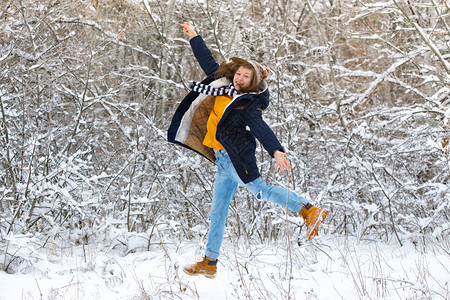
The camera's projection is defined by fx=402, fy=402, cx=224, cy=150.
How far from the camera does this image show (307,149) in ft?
18.7


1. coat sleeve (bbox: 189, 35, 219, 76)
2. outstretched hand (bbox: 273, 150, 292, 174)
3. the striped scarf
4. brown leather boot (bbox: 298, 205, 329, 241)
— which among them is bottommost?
brown leather boot (bbox: 298, 205, 329, 241)

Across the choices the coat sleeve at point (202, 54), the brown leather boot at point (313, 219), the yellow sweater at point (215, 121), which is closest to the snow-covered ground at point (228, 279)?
the brown leather boot at point (313, 219)

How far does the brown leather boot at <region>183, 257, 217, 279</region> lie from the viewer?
278 cm

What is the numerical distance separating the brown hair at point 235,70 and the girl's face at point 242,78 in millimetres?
19

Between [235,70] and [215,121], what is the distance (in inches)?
14.8

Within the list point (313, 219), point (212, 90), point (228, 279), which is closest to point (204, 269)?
point (228, 279)

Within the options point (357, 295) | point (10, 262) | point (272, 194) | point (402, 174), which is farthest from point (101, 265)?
point (402, 174)

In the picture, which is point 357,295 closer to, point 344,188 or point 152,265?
point 152,265

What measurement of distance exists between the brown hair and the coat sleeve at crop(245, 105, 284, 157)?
0.14 meters

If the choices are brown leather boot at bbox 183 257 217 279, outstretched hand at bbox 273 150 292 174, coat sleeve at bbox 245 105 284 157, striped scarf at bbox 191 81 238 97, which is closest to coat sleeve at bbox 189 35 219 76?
striped scarf at bbox 191 81 238 97

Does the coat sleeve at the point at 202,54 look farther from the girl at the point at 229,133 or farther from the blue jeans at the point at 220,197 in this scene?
the blue jeans at the point at 220,197

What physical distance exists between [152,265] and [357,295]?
→ 1797 mm

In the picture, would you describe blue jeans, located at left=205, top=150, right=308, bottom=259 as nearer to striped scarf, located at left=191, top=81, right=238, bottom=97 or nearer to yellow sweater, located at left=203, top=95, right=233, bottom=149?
yellow sweater, located at left=203, top=95, right=233, bottom=149

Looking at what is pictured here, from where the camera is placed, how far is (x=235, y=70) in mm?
2754
